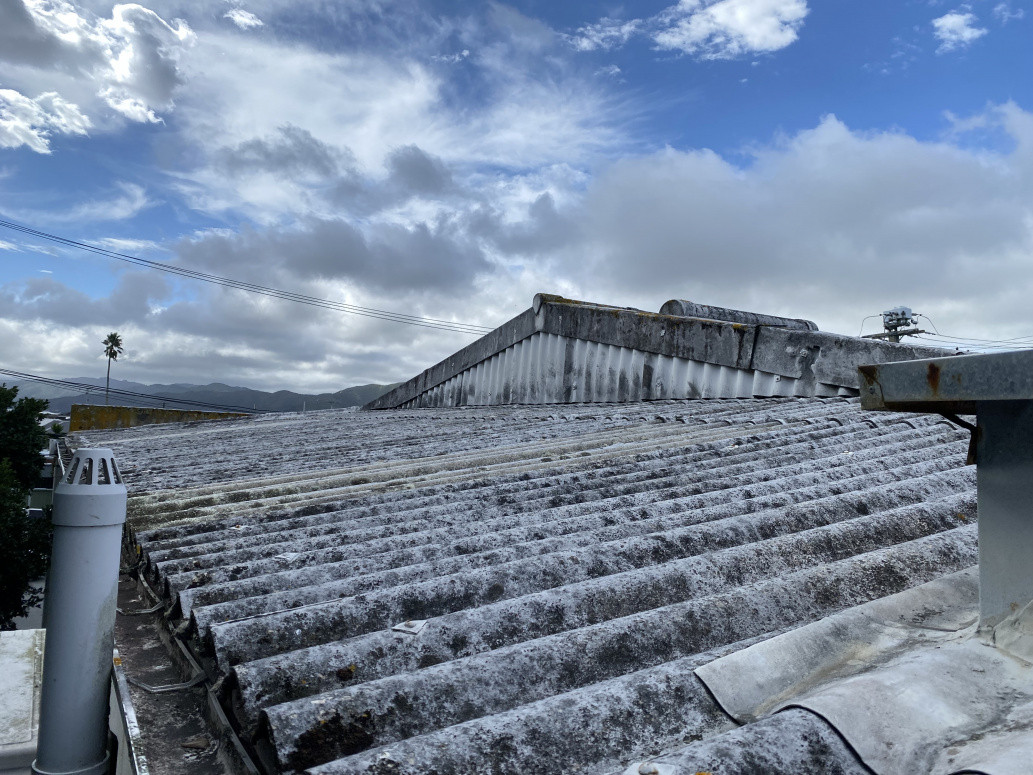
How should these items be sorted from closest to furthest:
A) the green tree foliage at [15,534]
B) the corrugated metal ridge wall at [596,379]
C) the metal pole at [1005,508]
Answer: the metal pole at [1005,508], the corrugated metal ridge wall at [596,379], the green tree foliage at [15,534]

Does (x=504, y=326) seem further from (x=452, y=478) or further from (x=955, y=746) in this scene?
(x=955, y=746)

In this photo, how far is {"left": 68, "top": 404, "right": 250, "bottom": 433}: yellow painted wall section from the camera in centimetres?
1398

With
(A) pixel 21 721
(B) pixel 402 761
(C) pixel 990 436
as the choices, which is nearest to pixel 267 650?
(B) pixel 402 761

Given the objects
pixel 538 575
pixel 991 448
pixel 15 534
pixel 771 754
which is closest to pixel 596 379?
pixel 538 575

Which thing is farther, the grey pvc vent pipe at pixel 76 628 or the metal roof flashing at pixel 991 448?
the grey pvc vent pipe at pixel 76 628

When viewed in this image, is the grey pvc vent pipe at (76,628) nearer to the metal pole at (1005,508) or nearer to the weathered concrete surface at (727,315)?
the metal pole at (1005,508)

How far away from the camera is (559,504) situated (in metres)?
3.50

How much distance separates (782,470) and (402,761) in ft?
9.39

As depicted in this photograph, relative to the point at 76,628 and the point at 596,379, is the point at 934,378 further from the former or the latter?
the point at 596,379

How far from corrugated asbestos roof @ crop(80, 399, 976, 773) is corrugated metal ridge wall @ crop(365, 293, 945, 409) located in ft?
5.01

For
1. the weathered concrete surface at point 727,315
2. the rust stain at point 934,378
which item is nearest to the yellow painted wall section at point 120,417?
the weathered concrete surface at point 727,315

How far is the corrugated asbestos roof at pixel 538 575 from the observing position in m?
1.64

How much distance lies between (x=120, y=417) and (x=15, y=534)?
7.10 metres

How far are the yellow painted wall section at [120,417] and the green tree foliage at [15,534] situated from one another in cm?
594
